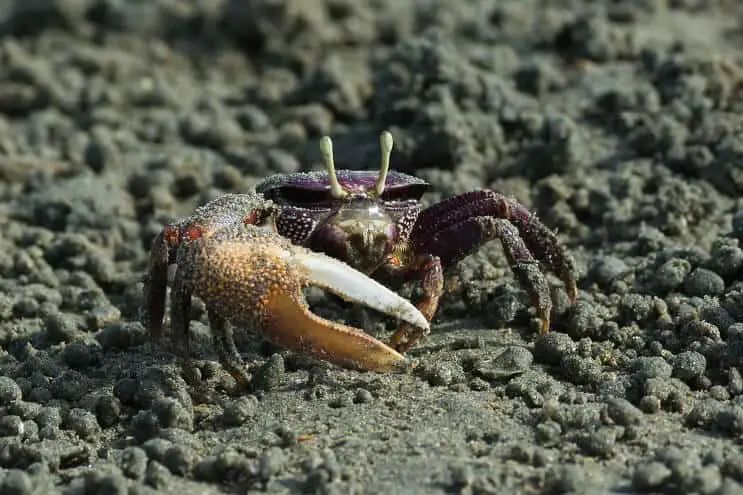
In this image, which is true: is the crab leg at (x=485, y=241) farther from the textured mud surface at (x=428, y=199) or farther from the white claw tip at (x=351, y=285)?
the white claw tip at (x=351, y=285)

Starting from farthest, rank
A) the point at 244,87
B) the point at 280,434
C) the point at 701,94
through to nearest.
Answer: the point at 244,87 → the point at 701,94 → the point at 280,434

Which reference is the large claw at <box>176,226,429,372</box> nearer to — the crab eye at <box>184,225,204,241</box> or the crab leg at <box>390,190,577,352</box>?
the crab eye at <box>184,225,204,241</box>

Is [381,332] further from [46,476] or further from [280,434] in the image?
[46,476]

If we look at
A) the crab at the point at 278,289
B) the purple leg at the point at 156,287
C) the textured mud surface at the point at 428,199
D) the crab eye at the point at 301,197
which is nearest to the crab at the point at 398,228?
the crab eye at the point at 301,197

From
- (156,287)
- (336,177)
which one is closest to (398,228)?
(336,177)

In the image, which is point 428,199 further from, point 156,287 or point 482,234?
point 156,287

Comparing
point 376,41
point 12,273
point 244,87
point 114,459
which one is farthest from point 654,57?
point 114,459
